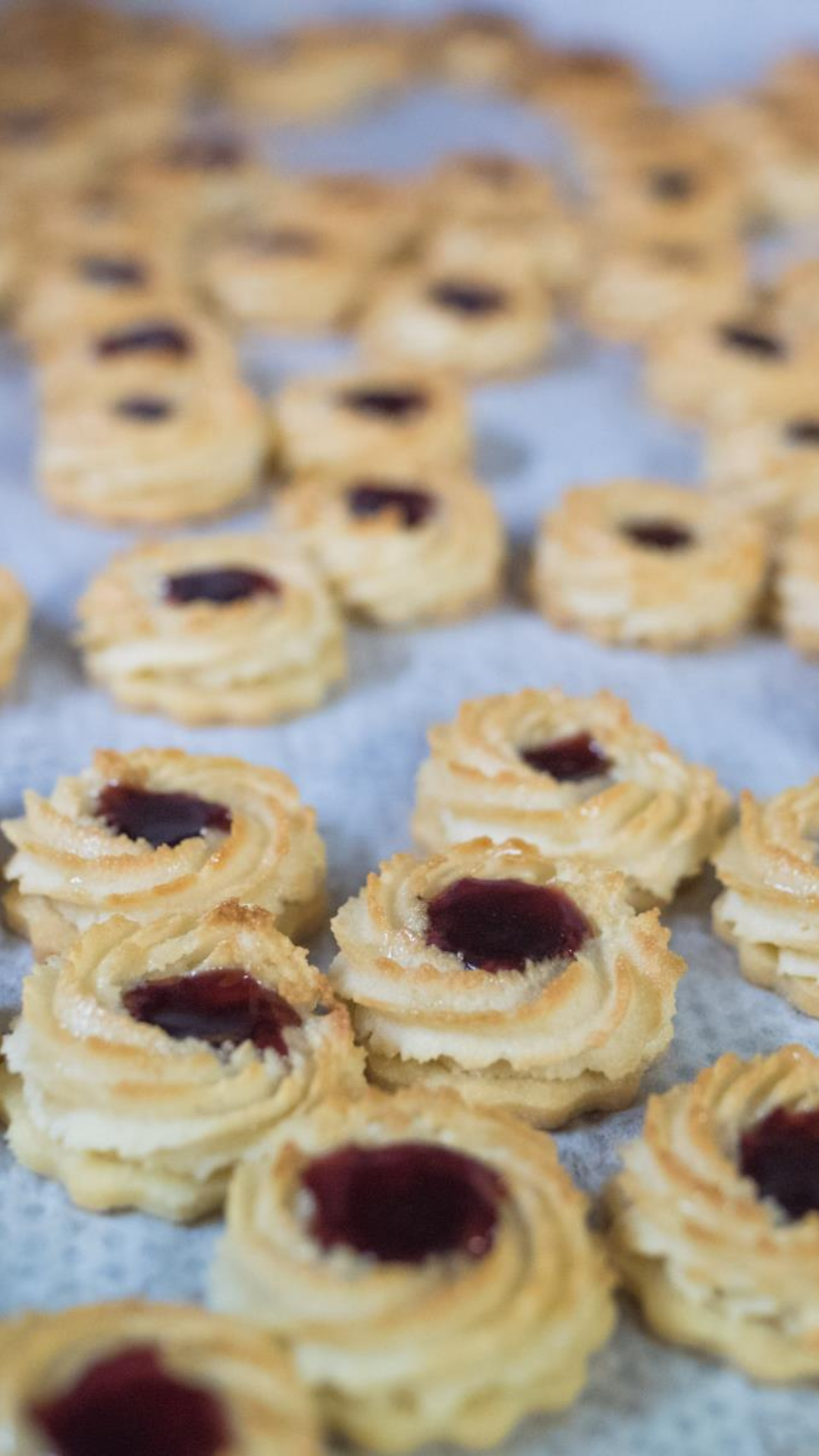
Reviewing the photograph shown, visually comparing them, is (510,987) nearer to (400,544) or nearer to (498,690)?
(498,690)

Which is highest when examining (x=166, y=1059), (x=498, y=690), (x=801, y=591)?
(x=166, y=1059)

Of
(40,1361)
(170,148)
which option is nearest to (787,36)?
(170,148)

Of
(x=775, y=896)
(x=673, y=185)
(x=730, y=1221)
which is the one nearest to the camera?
(x=730, y=1221)

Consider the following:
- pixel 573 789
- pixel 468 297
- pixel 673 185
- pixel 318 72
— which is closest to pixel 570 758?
pixel 573 789

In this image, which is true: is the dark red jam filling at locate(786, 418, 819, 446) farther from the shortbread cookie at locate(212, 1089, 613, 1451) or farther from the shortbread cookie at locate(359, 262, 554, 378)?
the shortbread cookie at locate(212, 1089, 613, 1451)

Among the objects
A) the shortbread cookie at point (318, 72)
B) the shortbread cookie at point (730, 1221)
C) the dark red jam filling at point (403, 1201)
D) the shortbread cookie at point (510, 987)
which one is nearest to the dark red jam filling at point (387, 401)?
the shortbread cookie at point (510, 987)

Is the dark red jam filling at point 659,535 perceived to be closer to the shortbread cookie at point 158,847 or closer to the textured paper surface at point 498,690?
the textured paper surface at point 498,690
